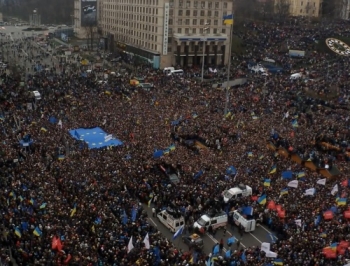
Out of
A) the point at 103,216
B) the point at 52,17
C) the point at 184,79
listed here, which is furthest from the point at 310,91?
the point at 52,17

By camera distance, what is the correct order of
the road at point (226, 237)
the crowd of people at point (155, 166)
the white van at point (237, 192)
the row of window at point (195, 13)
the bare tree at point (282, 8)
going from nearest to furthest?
the crowd of people at point (155, 166) → the road at point (226, 237) → the white van at point (237, 192) → the row of window at point (195, 13) → the bare tree at point (282, 8)

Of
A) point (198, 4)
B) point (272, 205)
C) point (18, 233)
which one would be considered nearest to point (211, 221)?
point (272, 205)

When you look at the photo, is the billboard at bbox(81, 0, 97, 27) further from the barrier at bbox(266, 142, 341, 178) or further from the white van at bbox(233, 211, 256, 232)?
the white van at bbox(233, 211, 256, 232)

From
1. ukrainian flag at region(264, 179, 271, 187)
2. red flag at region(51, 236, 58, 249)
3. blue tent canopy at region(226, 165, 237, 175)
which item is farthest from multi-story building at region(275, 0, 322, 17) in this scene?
red flag at region(51, 236, 58, 249)

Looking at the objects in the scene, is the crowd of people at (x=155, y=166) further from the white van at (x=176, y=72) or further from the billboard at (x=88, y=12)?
the billboard at (x=88, y=12)

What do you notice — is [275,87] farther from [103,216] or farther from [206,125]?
[103,216]

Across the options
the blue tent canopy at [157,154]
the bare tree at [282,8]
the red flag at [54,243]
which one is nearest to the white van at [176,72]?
the blue tent canopy at [157,154]
